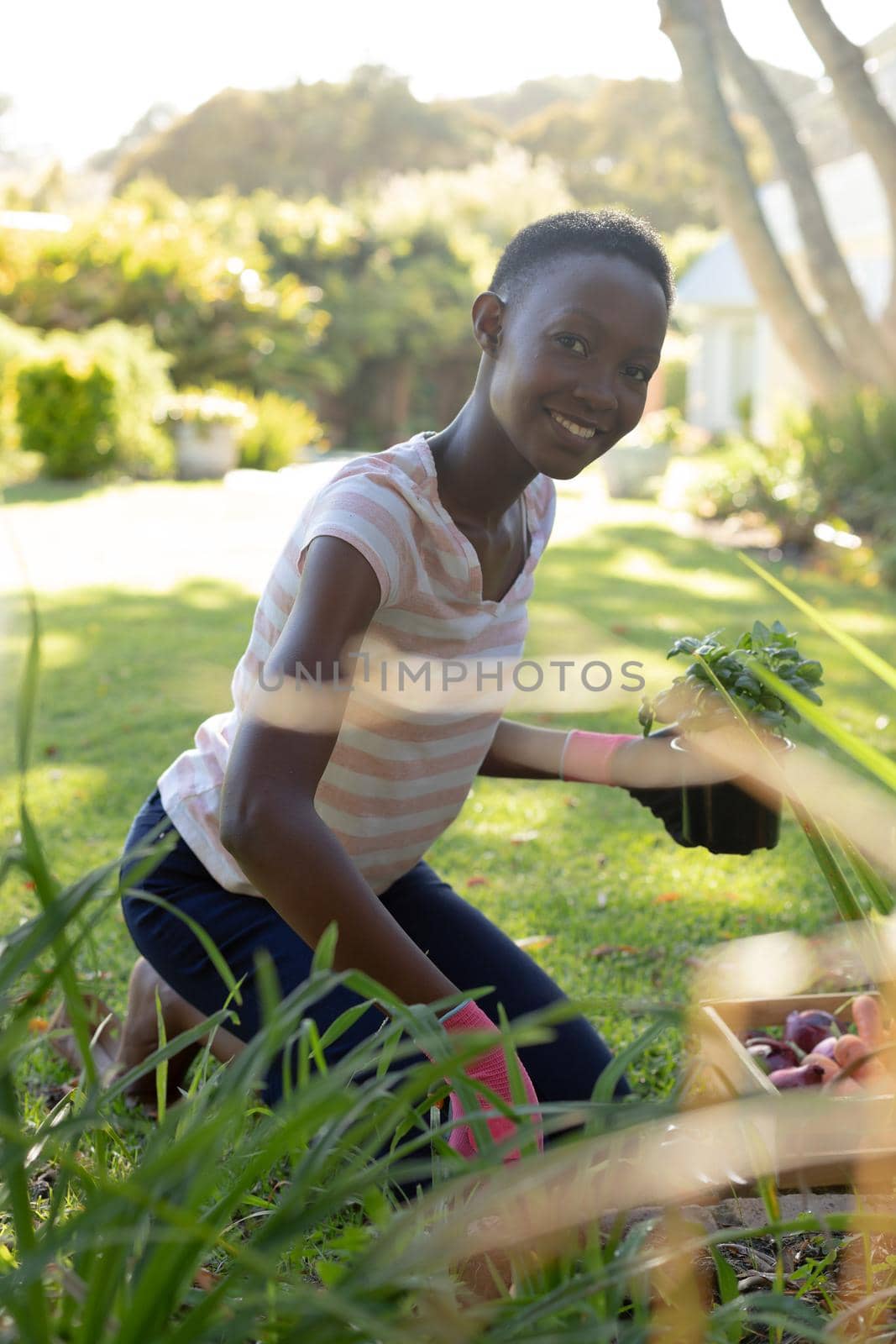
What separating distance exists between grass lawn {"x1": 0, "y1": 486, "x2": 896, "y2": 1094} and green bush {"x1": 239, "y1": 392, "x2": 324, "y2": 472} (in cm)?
698

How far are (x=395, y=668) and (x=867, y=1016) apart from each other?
91 cm

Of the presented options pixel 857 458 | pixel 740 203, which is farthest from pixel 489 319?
pixel 740 203

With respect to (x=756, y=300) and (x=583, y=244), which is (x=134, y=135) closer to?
(x=756, y=300)

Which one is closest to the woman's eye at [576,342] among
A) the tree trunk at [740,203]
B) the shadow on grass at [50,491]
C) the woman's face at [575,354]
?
the woman's face at [575,354]

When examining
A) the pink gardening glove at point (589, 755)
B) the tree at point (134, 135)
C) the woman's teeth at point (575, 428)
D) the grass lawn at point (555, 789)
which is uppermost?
the tree at point (134, 135)

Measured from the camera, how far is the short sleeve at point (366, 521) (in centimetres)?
179

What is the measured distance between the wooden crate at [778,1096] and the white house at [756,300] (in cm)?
1020

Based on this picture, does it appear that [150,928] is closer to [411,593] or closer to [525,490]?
[411,593]

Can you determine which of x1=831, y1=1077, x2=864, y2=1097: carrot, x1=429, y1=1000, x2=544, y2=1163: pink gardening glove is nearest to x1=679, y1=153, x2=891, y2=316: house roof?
x1=831, y1=1077, x2=864, y2=1097: carrot

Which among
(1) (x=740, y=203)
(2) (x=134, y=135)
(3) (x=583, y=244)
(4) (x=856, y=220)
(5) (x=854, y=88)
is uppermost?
(2) (x=134, y=135)

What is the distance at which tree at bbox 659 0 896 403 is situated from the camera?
10148mm

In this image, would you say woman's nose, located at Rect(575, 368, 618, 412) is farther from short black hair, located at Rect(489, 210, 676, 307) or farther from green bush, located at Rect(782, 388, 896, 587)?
green bush, located at Rect(782, 388, 896, 587)

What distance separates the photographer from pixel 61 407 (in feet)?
42.6

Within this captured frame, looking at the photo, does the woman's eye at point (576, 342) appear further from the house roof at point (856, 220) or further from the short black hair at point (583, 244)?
the house roof at point (856, 220)
